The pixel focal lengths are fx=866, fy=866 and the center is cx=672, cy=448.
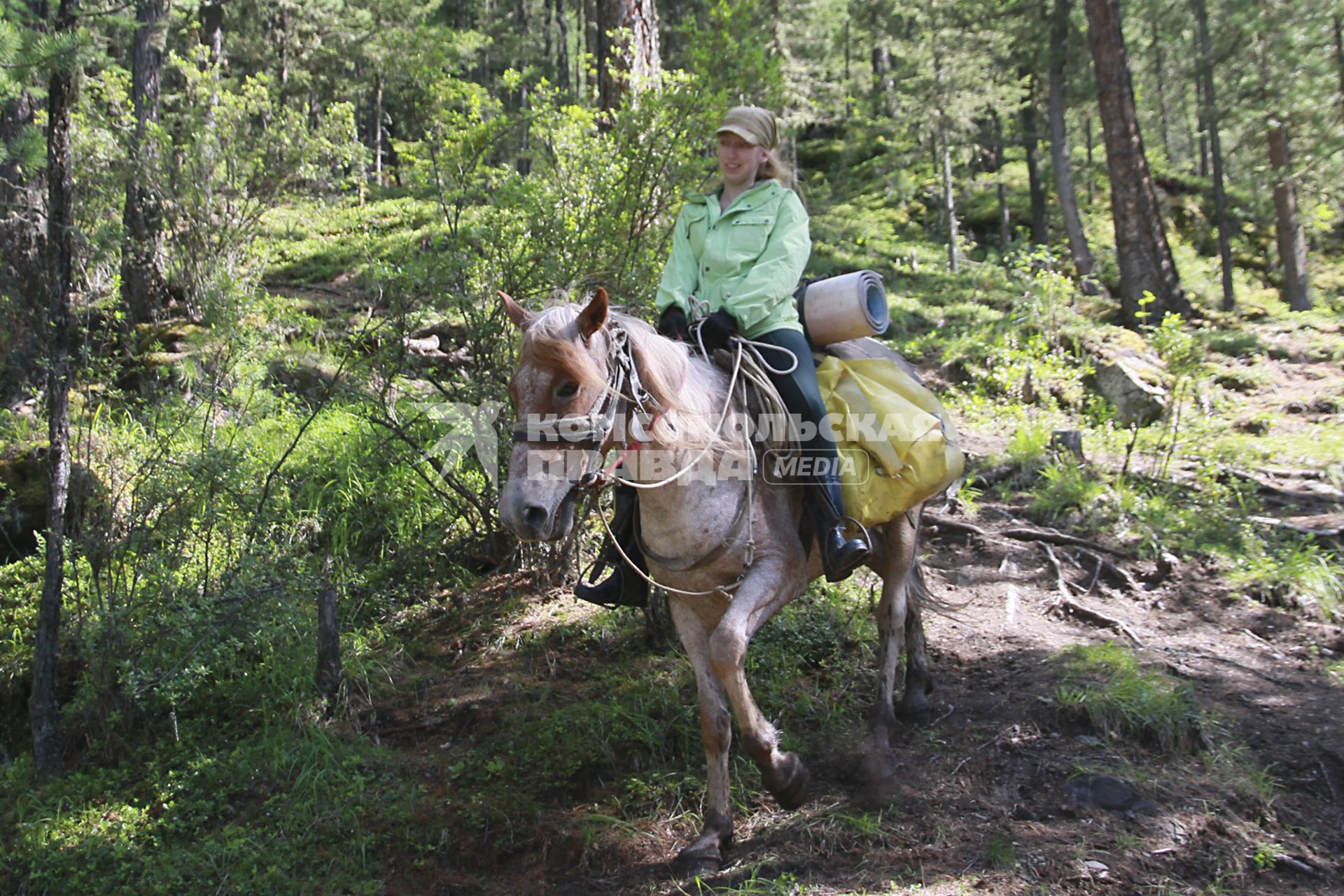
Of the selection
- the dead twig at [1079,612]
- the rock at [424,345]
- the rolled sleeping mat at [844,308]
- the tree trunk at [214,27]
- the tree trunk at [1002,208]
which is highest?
the tree trunk at [214,27]

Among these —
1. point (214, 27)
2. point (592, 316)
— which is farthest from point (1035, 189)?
point (592, 316)

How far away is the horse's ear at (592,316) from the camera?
3.19m

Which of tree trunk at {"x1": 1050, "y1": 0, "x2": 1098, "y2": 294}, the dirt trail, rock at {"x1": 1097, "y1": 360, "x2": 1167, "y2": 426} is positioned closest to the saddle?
the dirt trail

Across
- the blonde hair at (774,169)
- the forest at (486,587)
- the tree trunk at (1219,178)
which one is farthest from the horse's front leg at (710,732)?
the tree trunk at (1219,178)

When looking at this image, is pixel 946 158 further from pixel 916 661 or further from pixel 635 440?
pixel 635 440

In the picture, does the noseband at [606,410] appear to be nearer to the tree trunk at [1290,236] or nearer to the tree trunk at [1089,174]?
the tree trunk at [1290,236]

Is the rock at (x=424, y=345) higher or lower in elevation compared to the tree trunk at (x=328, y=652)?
higher

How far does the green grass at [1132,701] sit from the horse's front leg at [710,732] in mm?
2091

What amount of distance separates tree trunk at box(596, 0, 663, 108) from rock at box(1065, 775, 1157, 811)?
225 inches

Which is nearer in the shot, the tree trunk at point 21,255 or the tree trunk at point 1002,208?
the tree trunk at point 21,255

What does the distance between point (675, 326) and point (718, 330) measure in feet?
0.95

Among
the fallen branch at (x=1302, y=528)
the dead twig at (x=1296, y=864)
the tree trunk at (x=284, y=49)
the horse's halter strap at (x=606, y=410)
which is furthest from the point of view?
the tree trunk at (x=284, y=49)

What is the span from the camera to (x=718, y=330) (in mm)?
4164

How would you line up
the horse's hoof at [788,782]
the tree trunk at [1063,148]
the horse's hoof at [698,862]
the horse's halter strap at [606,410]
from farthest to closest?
the tree trunk at [1063,148] → the horse's hoof at [788,782] → the horse's hoof at [698,862] → the horse's halter strap at [606,410]
